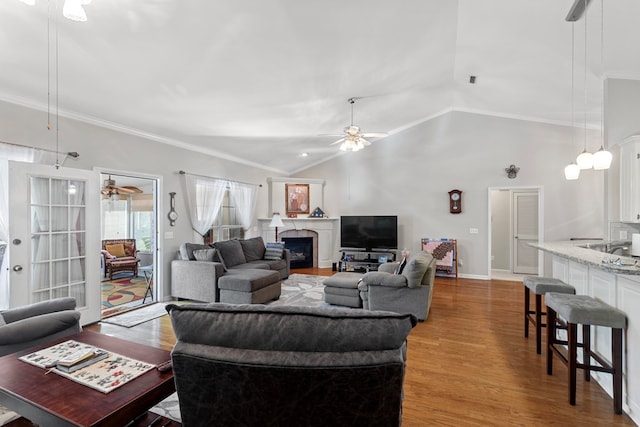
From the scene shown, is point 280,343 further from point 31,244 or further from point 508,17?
point 508,17

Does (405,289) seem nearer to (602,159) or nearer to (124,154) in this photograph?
(602,159)

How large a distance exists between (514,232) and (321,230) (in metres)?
4.61

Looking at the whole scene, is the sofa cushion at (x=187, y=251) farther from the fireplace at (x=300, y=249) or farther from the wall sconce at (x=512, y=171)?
the wall sconce at (x=512, y=171)

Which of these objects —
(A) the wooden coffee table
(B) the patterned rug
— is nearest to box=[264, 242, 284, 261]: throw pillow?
(B) the patterned rug

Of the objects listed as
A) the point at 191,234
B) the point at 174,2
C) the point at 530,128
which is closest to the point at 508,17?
the point at 174,2

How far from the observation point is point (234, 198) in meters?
6.42

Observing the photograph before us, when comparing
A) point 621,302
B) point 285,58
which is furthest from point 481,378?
point 285,58

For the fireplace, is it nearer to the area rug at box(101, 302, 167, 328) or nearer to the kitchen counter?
the area rug at box(101, 302, 167, 328)

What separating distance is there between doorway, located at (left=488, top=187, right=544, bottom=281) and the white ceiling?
218 cm

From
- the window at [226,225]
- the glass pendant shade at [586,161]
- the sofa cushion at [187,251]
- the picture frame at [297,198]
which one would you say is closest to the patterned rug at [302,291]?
the sofa cushion at [187,251]

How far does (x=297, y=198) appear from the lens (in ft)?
25.4

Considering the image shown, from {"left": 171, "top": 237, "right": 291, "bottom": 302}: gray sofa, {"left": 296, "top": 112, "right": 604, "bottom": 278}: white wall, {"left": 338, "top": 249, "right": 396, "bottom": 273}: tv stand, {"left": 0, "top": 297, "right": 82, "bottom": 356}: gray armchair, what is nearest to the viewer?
{"left": 0, "top": 297, "right": 82, "bottom": 356}: gray armchair

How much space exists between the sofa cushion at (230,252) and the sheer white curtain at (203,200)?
53 cm

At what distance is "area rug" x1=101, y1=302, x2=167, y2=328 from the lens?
12.2 ft
